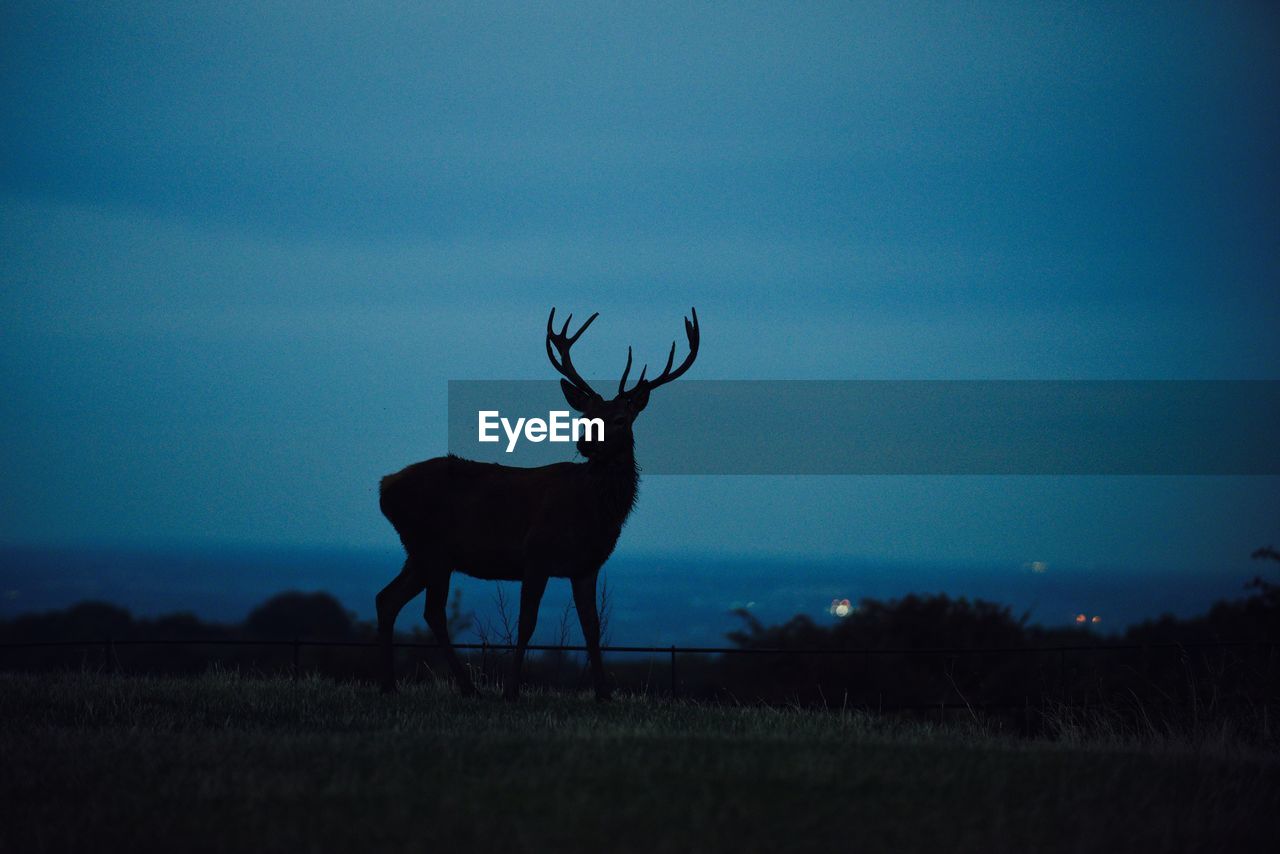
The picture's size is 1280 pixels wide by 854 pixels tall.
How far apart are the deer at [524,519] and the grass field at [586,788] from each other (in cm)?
266

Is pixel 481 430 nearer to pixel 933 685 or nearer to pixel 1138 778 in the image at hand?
pixel 1138 778

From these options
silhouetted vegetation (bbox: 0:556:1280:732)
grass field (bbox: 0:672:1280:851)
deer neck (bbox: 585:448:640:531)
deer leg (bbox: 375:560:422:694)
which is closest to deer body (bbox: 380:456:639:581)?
deer neck (bbox: 585:448:640:531)

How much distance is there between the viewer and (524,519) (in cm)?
1422

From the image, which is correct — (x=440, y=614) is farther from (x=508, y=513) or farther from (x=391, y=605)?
(x=508, y=513)

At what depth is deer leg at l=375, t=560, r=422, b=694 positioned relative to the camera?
47.8ft

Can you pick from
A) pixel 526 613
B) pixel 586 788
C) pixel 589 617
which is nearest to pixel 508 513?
pixel 526 613

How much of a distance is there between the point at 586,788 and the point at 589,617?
6.29m

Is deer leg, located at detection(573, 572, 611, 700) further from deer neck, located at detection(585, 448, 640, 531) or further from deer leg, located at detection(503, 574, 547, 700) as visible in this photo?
deer neck, located at detection(585, 448, 640, 531)

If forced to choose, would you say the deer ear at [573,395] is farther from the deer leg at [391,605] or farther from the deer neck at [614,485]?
the deer leg at [391,605]

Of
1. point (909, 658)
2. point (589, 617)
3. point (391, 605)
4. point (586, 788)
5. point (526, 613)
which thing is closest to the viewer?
point (586, 788)

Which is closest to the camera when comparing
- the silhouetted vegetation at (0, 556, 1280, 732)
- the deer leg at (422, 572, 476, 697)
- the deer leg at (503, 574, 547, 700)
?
the deer leg at (503, 574, 547, 700)

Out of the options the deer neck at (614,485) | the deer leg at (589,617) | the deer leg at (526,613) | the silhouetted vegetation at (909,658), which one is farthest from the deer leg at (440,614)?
the silhouetted vegetation at (909,658)

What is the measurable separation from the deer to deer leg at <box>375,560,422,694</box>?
1cm

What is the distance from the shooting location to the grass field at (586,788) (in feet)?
23.0
